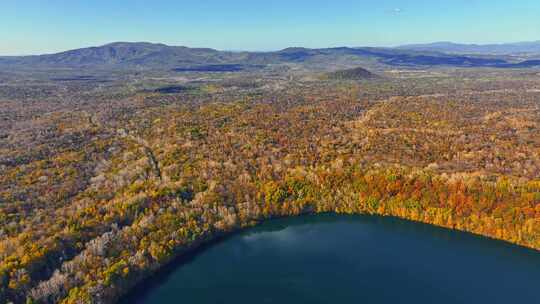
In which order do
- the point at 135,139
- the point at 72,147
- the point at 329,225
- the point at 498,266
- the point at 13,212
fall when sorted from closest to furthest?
the point at 498,266 → the point at 13,212 → the point at 329,225 → the point at 72,147 → the point at 135,139

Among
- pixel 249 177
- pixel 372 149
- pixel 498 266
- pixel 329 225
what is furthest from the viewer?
pixel 372 149

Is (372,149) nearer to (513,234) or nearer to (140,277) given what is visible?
(513,234)

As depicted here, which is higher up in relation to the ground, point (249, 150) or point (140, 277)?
point (249, 150)

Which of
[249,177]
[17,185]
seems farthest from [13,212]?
[249,177]

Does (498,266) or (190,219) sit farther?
(190,219)

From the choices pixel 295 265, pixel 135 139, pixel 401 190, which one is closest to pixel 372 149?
pixel 401 190

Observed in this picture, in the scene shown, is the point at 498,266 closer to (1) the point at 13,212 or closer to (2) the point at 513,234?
(2) the point at 513,234
